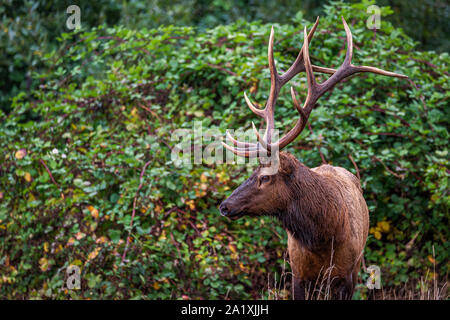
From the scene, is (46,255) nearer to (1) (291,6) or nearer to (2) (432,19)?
(1) (291,6)

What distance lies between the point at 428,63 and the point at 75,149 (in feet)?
12.1

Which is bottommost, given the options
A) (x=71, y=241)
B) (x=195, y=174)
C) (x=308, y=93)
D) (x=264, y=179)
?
(x=71, y=241)

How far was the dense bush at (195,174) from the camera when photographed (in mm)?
5039

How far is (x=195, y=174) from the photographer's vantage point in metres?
5.34

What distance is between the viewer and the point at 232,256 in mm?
5062

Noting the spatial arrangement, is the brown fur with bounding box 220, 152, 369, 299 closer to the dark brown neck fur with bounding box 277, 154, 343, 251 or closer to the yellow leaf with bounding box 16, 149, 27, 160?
the dark brown neck fur with bounding box 277, 154, 343, 251

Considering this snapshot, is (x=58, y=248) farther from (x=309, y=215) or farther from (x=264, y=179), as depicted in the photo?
(x=309, y=215)

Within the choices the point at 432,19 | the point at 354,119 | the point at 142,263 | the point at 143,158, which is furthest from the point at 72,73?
the point at 432,19

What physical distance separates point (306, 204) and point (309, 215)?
7 centimetres

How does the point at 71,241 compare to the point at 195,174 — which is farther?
the point at 195,174

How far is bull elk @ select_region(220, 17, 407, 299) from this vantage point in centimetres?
361

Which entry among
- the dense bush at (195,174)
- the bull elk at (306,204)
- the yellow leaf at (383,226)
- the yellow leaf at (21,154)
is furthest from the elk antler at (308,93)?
the yellow leaf at (21,154)

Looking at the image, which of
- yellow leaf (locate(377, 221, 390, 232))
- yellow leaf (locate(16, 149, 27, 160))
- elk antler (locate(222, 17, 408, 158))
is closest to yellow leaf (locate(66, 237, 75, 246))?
yellow leaf (locate(16, 149, 27, 160))

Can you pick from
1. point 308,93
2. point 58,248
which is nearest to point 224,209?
point 308,93
